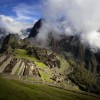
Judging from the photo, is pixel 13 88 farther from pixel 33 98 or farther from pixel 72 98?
pixel 72 98

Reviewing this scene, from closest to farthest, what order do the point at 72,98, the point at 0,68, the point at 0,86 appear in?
1. the point at 0,86
2. the point at 72,98
3. the point at 0,68

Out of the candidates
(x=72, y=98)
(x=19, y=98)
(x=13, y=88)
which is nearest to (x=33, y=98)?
(x=19, y=98)

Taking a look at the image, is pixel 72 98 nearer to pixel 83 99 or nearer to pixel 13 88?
pixel 83 99

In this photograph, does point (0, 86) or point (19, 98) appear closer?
point (19, 98)

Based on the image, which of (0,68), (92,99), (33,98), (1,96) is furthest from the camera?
(0,68)

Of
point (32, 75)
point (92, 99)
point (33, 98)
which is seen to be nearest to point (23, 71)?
point (32, 75)

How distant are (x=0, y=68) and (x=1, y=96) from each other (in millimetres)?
92691

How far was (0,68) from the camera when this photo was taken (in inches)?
7170

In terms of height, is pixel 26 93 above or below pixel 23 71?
below

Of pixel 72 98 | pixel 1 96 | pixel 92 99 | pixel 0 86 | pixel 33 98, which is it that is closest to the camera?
pixel 1 96

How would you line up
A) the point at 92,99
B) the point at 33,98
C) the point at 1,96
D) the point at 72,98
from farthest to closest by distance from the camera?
the point at 92,99
the point at 72,98
the point at 33,98
the point at 1,96

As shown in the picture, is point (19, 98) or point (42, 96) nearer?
point (19, 98)

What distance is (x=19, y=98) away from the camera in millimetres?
96812

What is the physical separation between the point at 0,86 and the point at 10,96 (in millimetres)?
14600
